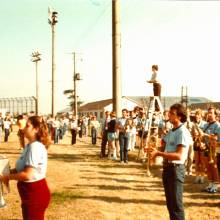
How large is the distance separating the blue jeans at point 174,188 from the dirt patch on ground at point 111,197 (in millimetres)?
2284

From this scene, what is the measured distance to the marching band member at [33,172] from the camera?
4.68 m

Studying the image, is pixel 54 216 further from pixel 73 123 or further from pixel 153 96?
pixel 73 123

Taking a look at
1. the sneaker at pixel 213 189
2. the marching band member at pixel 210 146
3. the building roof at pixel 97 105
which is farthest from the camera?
the building roof at pixel 97 105

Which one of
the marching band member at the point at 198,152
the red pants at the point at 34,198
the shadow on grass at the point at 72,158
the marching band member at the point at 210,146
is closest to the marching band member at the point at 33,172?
the red pants at the point at 34,198

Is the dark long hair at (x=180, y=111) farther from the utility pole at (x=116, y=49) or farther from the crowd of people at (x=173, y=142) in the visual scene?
the utility pole at (x=116, y=49)

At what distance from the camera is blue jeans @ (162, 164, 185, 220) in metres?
5.86

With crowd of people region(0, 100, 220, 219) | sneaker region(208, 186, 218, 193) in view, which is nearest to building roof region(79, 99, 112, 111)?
crowd of people region(0, 100, 220, 219)

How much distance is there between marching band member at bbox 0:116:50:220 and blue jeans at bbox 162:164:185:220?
1.79 m

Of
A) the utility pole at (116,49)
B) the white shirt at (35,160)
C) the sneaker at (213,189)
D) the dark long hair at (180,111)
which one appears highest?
the utility pole at (116,49)

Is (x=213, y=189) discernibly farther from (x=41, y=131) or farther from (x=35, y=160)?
(x=35, y=160)

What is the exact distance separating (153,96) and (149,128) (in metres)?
1.33

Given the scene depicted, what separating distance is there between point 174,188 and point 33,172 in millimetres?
2084

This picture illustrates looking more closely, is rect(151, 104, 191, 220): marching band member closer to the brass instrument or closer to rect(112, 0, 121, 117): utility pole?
the brass instrument

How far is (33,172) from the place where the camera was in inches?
184
